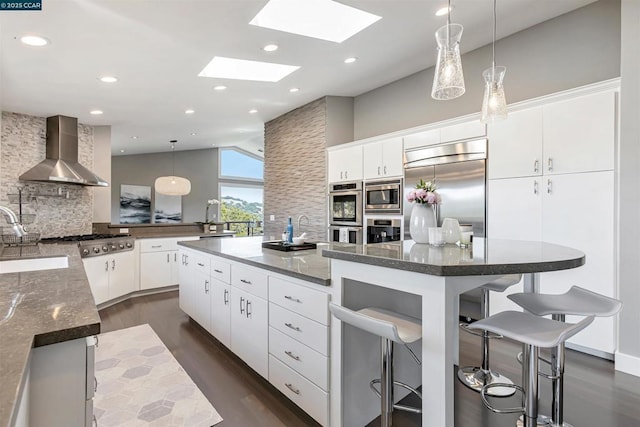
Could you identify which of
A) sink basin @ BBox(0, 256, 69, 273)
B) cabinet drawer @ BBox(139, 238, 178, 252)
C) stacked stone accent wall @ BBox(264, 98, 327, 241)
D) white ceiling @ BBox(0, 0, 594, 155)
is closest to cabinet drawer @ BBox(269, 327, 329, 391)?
sink basin @ BBox(0, 256, 69, 273)

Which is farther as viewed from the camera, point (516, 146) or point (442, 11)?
point (516, 146)

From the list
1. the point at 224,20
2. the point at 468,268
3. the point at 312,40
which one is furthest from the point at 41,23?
the point at 468,268

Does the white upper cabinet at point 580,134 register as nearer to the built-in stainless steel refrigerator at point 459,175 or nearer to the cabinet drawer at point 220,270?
the built-in stainless steel refrigerator at point 459,175

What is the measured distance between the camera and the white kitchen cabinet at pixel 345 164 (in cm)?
467

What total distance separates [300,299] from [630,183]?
98.4 inches

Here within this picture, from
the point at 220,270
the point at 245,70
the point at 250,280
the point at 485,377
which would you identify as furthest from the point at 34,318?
the point at 245,70

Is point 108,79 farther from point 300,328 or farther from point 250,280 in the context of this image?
point 300,328

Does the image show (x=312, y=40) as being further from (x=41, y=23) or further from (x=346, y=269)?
(x=346, y=269)

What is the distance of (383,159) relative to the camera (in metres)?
4.33

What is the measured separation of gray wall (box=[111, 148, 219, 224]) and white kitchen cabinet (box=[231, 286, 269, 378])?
296 inches

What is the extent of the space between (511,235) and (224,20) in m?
3.10

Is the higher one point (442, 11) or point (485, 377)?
point (442, 11)

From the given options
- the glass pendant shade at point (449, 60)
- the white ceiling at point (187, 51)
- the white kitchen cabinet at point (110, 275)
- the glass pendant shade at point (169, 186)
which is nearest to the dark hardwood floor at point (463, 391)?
the white kitchen cabinet at point (110, 275)

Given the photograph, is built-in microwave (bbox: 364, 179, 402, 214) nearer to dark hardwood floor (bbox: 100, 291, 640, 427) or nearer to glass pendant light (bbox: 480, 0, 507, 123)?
dark hardwood floor (bbox: 100, 291, 640, 427)
